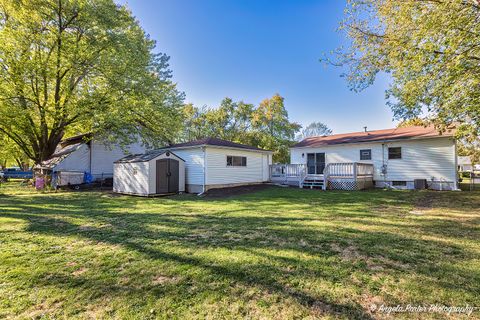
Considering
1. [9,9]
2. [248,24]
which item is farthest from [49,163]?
[248,24]

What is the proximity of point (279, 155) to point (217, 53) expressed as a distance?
17.5 metres

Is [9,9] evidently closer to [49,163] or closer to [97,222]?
[49,163]

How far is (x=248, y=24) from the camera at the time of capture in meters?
14.6

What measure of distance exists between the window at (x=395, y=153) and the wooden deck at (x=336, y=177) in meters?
1.26

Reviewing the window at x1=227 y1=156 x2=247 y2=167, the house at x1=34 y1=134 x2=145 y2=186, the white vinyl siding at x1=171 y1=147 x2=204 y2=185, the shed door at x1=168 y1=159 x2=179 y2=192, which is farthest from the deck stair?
the house at x1=34 y1=134 x2=145 y2=186

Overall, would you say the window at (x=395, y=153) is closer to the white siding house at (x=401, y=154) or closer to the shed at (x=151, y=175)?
the white siding house at (x=401, y=154)

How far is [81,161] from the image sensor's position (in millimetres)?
16969

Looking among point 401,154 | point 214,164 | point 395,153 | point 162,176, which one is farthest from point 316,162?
point 162,176

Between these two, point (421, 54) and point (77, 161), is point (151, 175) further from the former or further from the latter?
point (421, 54)

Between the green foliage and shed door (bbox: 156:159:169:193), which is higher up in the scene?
the green foliage

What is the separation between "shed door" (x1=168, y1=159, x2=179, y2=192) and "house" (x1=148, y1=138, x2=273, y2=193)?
2.94ft

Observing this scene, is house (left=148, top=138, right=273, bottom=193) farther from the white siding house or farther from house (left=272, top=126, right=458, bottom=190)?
the white siding house

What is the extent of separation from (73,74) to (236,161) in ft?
39.7

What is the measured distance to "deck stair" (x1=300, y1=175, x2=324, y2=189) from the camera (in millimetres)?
14719
